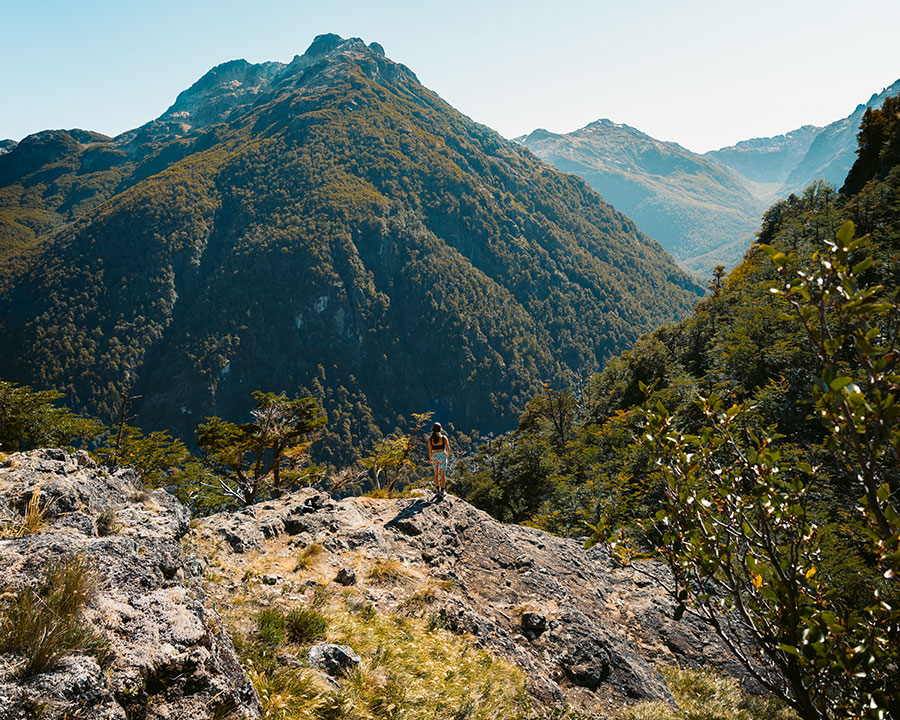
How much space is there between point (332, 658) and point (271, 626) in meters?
0.78

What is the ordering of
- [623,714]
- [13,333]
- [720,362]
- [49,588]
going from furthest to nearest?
[13,333] → [720,362] → [623,714] → [49,588]

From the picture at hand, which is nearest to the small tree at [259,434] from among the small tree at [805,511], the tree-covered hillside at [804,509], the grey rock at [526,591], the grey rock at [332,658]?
the grey rock at [526,591]

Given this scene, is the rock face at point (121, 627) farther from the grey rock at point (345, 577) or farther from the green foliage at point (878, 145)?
the green foliage at point (878, 145)

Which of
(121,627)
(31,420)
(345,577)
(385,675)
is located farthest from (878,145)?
(31,420)

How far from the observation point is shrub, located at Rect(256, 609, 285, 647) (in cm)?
471

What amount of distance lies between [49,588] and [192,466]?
826 inches

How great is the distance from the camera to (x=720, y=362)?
96.7ft

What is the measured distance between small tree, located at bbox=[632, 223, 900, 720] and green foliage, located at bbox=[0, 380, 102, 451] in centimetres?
2374

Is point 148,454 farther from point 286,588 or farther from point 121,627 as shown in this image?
point 121,627

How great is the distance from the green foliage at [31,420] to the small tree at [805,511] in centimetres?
2374

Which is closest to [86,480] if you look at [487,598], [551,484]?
[487,598]

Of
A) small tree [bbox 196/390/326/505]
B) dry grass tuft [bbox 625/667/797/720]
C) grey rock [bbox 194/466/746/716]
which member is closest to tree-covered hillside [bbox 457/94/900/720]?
dry grass tuft [bbox 625/667/797/720]

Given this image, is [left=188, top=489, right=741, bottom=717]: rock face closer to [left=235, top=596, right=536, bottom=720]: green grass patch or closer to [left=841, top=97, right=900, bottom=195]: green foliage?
[left=235, top=596, right=536, bottom=720]: green grass patch

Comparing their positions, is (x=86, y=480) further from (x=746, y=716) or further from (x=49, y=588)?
(x=746, y=716)
